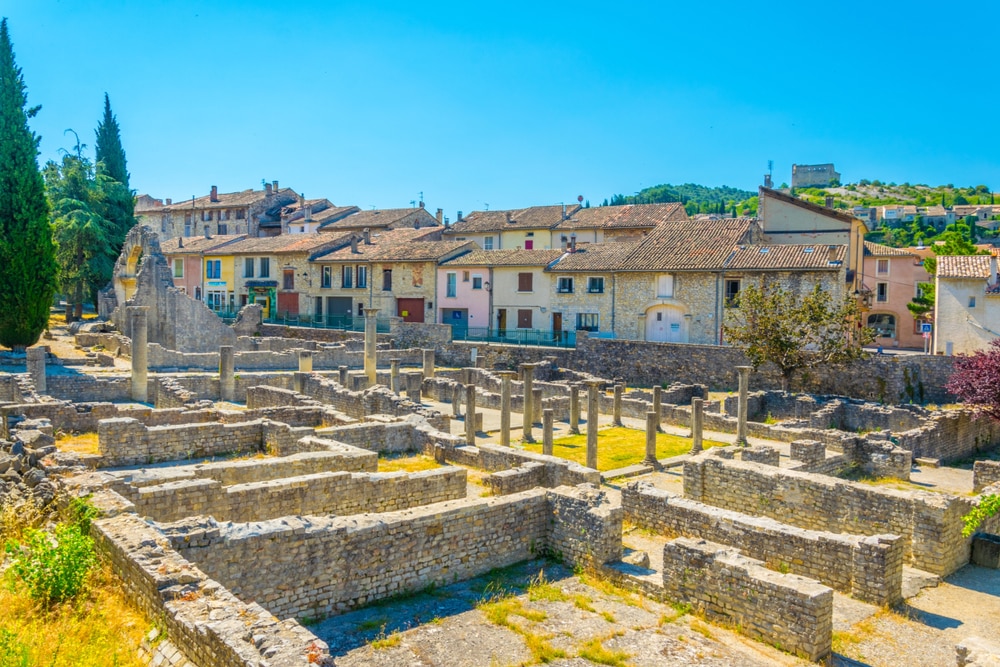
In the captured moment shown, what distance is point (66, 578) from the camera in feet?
26.7

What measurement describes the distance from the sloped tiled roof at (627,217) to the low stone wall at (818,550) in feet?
137

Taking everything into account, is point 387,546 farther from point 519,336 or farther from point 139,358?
point 519,336

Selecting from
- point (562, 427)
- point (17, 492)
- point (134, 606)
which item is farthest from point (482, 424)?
point (134, 606)

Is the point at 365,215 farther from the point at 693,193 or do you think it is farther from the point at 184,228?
the point at 693,193

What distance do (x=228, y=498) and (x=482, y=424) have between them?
47.1 feet

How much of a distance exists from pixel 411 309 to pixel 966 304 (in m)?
31.4

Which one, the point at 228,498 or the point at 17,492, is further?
the point at 228,498

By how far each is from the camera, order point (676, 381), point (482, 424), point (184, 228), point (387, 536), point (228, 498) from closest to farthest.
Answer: point (387, 536), point (228, 498), point (482, 424), point (676, 381), point (184, 228)

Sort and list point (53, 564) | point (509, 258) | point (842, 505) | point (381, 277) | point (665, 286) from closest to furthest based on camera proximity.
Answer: point (53, 564)
point (842, 505)
point (665, 286)
point (509, 258)
point (381, 277)

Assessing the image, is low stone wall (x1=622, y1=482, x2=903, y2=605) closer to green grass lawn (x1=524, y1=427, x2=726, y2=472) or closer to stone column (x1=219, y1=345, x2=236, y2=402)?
green grass lawn (x1=524, y1=427, x2=726, y2=472)

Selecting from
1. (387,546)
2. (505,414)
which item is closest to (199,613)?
(387,546)

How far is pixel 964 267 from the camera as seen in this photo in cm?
3466

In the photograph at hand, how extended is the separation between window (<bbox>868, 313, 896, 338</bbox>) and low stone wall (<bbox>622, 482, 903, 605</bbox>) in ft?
151

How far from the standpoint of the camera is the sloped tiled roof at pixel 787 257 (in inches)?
1406
